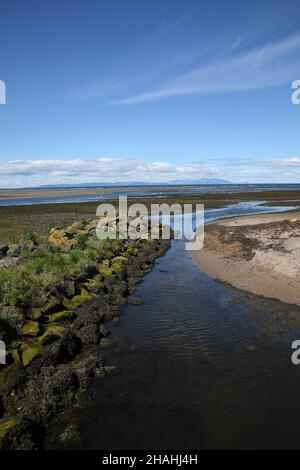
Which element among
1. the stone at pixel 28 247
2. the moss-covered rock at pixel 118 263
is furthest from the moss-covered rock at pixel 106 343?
the stone at pixel 28 247

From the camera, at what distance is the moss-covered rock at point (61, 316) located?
12.8 metres

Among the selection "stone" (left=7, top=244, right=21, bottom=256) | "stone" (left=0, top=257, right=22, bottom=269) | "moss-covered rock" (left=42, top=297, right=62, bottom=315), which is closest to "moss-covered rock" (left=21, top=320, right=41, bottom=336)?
"moss-covered rock" (left=42, top=297, right=62, bottom=315)

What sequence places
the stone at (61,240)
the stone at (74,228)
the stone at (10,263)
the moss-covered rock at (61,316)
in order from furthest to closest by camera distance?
the stone at (74,228) → the stone at (61,240) → the stone at (10,263) → the moss-covered rock at (61,316)

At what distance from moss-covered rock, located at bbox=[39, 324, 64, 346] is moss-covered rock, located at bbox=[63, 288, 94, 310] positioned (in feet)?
6.76

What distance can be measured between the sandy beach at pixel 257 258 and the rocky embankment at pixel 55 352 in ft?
18.8

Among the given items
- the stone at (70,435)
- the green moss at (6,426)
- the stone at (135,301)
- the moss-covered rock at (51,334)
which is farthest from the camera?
the stone at (135,301)

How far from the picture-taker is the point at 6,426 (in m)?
7.34

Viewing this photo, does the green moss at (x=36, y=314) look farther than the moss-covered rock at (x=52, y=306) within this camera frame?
No

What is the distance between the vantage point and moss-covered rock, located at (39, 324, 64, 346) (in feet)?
36.4

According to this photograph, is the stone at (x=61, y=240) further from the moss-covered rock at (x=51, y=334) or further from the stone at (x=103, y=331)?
the moss-covered rock at (x=51, y=334)

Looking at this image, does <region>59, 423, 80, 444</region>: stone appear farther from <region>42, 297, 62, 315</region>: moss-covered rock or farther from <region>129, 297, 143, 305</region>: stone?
<region>129, 297, 143, 305</region>: stone

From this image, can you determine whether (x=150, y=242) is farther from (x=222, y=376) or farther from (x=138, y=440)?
(x=138, y=440)

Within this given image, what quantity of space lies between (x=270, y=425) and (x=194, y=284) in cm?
1064
